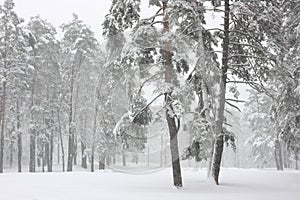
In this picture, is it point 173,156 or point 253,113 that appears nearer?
point 173,156

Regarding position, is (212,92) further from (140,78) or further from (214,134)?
(140,78)

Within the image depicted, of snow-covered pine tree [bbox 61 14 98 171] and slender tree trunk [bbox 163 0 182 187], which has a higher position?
snow-covered pine tree [bbox 61 14 98 171]

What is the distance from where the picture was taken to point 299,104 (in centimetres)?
1620

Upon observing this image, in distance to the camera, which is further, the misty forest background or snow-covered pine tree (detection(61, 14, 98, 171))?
snow-covered pine tree (detection(61, 14, 98, 171))

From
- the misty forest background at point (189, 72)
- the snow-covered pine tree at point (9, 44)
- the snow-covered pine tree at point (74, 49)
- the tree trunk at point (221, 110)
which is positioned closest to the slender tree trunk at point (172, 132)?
the misty forest background at point (189, 72)

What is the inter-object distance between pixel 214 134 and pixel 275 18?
208 inches

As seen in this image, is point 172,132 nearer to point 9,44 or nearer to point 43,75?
point 9,44

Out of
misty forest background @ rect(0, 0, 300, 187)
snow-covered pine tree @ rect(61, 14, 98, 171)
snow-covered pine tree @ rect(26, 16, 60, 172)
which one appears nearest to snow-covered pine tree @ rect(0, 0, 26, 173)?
snow-covered pine tree @ rect(26, 16, 60, 172)

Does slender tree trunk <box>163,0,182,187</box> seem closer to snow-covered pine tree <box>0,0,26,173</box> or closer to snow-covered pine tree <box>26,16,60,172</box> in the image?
snow-covered pine tree <box>0,0,26,173</box>

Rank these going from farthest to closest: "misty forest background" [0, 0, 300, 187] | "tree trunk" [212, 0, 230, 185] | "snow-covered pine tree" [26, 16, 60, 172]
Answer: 1. "snow-covered pine tree" [26, 16, 60, 172]
2. "tree trunk" [212, 0, 230, 185]
3. "misty forest background" [0, 0, 300, 187]

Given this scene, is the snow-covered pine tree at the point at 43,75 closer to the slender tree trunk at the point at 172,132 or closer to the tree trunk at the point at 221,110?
the slender tree trunk at the point at 172,132

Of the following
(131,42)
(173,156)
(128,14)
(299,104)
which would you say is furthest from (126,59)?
(299,104)

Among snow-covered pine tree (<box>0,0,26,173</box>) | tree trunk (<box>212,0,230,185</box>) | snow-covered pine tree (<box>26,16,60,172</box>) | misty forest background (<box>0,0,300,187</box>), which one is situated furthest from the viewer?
snow-covered pine tree (<box>26,16,60,172</box>)

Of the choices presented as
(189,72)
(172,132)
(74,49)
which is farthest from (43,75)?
(172,132)
